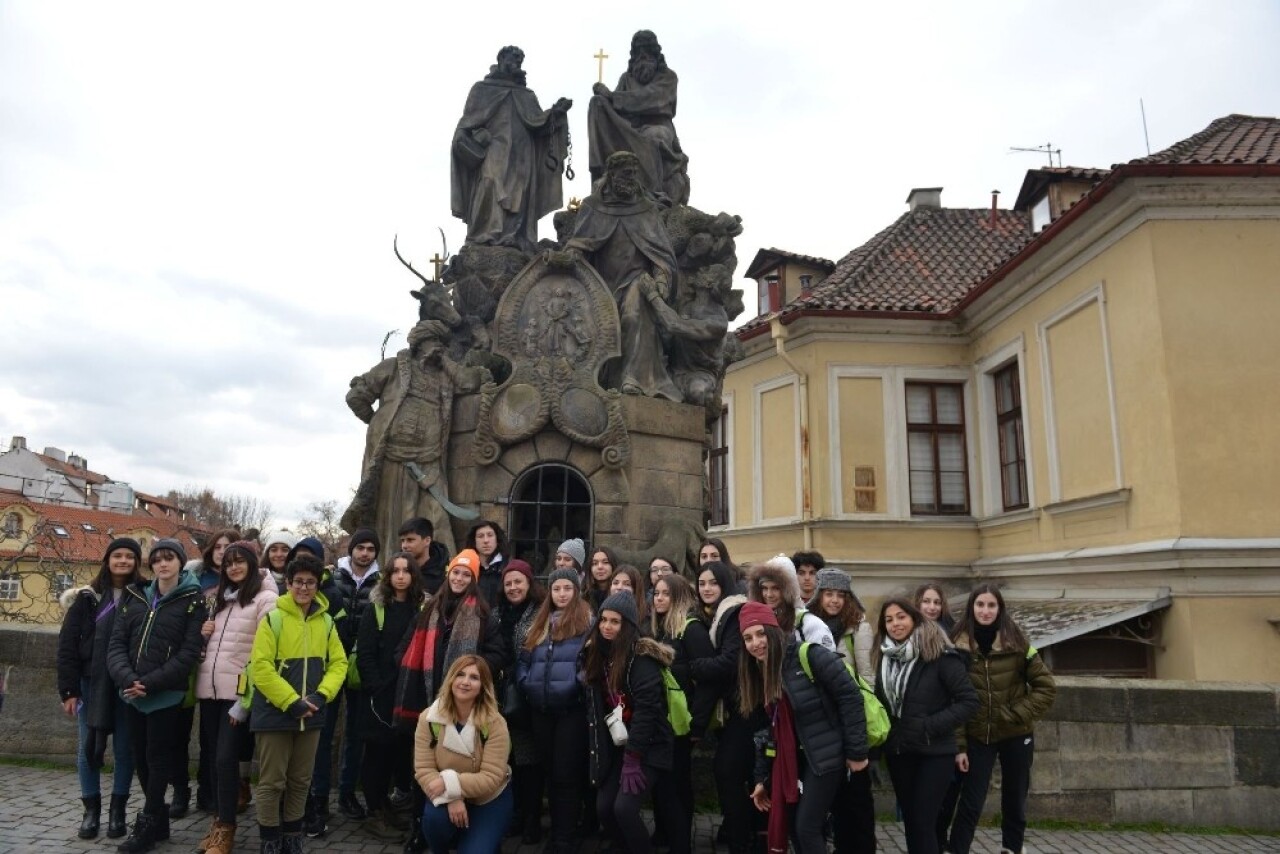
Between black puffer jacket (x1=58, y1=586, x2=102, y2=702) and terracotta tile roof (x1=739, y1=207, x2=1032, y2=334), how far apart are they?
14647 millimetres

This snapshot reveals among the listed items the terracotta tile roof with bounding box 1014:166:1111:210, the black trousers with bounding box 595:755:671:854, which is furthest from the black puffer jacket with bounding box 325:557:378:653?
the terracotta tile roof with bounding box 1014:166:1111:210

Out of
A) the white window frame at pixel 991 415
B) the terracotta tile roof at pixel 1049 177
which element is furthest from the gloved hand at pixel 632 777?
the terracotta tile roof at pixel 1049 177

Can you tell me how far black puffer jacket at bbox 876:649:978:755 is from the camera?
171 inches

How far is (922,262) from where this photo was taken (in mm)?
19781

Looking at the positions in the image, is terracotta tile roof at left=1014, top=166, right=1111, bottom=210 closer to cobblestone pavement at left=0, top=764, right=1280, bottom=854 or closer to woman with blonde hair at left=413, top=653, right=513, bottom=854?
cobblestone pavement at left=0, top=764, right=1280, bottom=854

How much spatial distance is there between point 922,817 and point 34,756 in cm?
612

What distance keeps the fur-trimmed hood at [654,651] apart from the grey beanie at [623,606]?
0.45ft

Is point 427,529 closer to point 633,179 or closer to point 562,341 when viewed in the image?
point 562,341

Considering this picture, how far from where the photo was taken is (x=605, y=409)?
8156 mm

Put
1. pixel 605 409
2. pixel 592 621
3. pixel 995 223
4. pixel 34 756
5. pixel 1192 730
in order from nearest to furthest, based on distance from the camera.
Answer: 1. pixel 592 621
2. pixel 1192 730
3. pixel 34 756
4. pixel 605 409
5. pixel 995 223

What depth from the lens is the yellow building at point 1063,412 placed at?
11070 millimetres

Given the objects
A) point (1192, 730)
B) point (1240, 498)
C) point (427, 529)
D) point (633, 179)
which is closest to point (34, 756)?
point (427, 529)

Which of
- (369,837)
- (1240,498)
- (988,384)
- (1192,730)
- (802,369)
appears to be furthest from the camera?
(802,369)

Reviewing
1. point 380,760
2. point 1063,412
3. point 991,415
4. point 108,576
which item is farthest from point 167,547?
point 991,415
